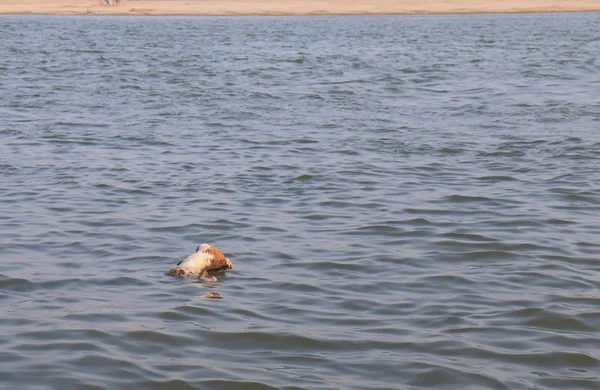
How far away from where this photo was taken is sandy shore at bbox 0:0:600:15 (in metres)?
51.0

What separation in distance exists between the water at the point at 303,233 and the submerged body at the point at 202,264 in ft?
0.33

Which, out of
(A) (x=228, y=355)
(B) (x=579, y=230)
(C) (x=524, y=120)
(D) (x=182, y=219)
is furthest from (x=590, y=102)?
(A) (x=228, y=355)

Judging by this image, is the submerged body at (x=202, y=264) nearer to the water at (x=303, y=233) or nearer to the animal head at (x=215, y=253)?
the animal head at (x=215, y=253)

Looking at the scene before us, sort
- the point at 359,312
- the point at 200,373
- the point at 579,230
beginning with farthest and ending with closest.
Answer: the point at 579,230, the point at 359,312, the point at 200,373

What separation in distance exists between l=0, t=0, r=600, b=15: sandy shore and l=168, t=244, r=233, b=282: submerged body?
4444 cm

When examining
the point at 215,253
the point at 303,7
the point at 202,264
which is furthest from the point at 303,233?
the point at 303,7

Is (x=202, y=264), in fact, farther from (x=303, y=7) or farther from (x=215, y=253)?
(x=303, y=7)

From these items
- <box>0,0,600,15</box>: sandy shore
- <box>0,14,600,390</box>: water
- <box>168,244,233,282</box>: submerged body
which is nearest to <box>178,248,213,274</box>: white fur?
<box>168,244,233,282</box>: submerged body

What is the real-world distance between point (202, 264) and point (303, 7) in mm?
47884

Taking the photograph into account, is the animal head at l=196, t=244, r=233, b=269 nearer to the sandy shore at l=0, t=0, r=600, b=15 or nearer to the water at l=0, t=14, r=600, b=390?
the water at l=0, t=14, r=600, b=390

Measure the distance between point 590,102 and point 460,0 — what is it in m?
42.8

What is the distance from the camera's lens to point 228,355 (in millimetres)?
4984

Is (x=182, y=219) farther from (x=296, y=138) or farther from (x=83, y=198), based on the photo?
(x=296, y=138)

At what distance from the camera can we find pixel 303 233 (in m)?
7.42
